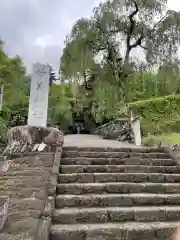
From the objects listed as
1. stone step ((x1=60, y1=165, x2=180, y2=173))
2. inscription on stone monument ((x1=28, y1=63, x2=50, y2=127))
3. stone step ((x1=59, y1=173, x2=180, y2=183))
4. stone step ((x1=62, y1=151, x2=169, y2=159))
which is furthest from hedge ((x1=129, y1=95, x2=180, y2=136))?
stone step ((x1=59, y1=173, x2=180, y2=183))

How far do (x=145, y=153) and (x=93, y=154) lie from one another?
3.55 feet

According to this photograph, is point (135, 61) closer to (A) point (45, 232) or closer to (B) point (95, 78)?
(B) point (95, 78)

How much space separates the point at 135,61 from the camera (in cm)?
1672

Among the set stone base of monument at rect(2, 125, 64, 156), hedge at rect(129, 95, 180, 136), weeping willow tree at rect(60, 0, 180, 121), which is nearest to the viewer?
stone base of monument at rect(2, 125, 64, 156)

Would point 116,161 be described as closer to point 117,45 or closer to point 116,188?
point 116,188

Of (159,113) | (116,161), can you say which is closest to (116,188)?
(116,161)

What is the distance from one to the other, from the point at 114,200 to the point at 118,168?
107 cm

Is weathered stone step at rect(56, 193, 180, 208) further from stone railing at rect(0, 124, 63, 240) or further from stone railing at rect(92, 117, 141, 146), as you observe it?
stone railing at rect(92, 117, 141, 146)

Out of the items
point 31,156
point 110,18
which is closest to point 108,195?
point 31,156

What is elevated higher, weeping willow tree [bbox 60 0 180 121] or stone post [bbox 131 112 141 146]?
weeping willow tree [bbox 60 0 180 121]

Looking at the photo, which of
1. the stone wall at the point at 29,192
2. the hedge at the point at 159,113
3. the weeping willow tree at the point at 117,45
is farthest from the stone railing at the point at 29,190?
the weeping willow tree at the point at 117,45

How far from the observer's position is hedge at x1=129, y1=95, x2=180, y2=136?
12258 mm

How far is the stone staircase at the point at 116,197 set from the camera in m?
3.77

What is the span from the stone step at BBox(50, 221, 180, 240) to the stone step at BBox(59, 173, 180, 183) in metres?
1.15
